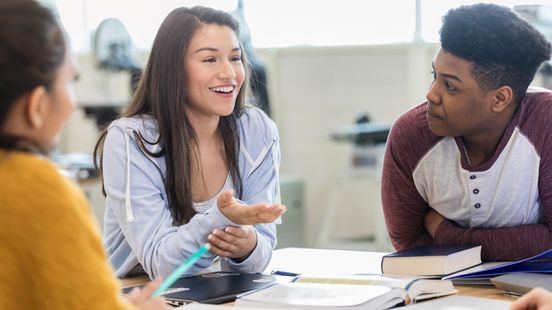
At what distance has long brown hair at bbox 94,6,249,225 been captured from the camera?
186 centimetres

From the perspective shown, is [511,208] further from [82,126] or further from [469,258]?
[82,126]

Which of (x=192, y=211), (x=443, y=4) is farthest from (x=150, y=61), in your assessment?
(x=443, y=4)

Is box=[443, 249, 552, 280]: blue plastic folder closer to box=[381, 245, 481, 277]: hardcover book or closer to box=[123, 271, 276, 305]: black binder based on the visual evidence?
box=[381, 245, 481, 277]: hardcover book

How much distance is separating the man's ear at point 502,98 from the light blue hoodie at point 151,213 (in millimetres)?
519

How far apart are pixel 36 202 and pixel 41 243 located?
0.14ft

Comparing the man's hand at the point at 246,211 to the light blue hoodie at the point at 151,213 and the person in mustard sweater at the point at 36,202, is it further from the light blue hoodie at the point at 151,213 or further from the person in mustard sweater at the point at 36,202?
the person in mustard sweater at the point at 36,202

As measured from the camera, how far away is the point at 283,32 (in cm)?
528

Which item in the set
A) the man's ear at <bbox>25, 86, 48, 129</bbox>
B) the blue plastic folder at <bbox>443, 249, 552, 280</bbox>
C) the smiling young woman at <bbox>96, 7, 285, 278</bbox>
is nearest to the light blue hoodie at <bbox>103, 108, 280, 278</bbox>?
the smiling young woman at <bbox>96, 7, 285, 278</bbox>

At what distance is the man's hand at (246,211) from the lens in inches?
60.8

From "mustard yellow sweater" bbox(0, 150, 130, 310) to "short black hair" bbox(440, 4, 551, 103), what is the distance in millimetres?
1133

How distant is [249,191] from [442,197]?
1.42 feet

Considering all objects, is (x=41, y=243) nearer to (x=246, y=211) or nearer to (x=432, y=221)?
(x=246, y=211)

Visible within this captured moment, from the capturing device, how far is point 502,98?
6.15ft

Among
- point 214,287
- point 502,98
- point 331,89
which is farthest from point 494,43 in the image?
point 331,89
